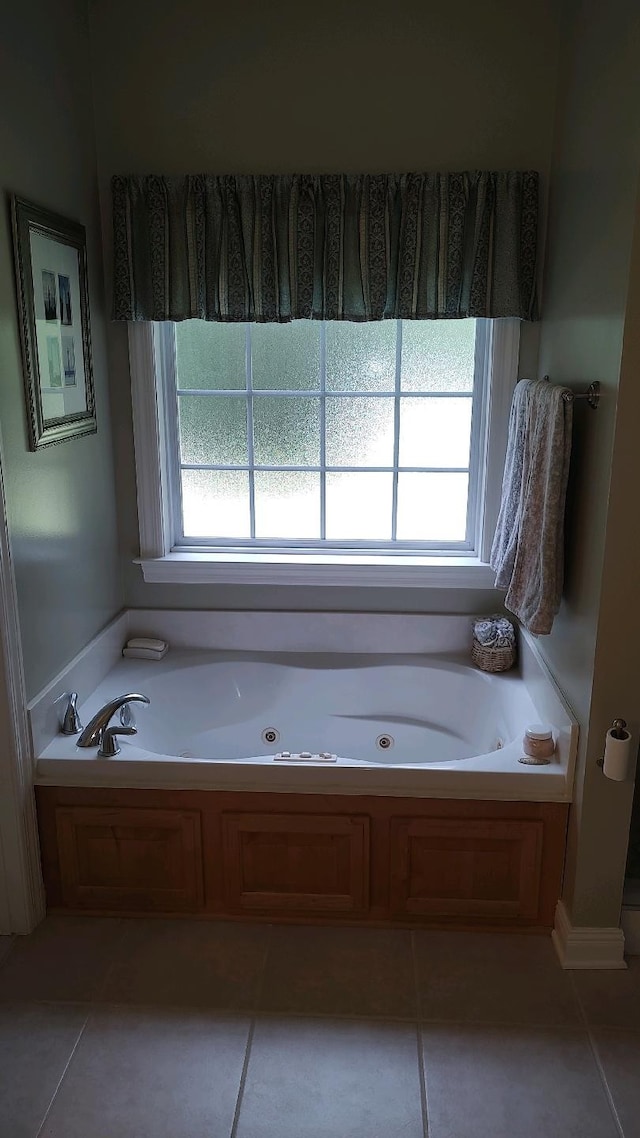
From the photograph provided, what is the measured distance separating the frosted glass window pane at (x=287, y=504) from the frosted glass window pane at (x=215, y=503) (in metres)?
0.05

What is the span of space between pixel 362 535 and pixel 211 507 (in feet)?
1.86

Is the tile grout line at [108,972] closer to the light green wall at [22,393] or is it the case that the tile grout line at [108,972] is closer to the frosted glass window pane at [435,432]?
the light green wall at [22,393]

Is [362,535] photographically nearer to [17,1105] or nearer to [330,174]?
[330,174]

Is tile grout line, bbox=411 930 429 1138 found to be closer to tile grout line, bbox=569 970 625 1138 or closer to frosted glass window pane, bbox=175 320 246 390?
tile grout line, bbox=569 970 625 1138

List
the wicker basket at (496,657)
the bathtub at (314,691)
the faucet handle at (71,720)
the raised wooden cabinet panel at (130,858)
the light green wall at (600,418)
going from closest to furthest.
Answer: the light green wall at (600,418) → the raised wooden cabinet panel at (130,858) → the faucet handle at (71,720) → the bathtub at (314,691) → the wicker basket at (496,657)

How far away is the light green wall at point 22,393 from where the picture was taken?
2.20 meters

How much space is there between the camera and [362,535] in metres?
3.17

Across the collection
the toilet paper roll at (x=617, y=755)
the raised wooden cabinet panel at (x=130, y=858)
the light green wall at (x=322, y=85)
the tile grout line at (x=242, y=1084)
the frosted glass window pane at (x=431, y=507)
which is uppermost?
the light green wall at (x=322, y=85)

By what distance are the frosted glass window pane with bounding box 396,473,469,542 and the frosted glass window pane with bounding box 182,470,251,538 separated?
57cm

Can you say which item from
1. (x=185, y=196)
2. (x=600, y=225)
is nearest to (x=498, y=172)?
(x=600, y=225)

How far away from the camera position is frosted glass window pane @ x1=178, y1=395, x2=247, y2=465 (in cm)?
307

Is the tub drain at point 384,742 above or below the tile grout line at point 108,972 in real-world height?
above

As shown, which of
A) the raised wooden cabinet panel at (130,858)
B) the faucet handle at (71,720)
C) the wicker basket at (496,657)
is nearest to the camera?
the raised wooden cabinet panel at (130,858)

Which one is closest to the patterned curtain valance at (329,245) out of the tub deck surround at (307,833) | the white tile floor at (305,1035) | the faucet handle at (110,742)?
the tub deck surround at (307,833)
